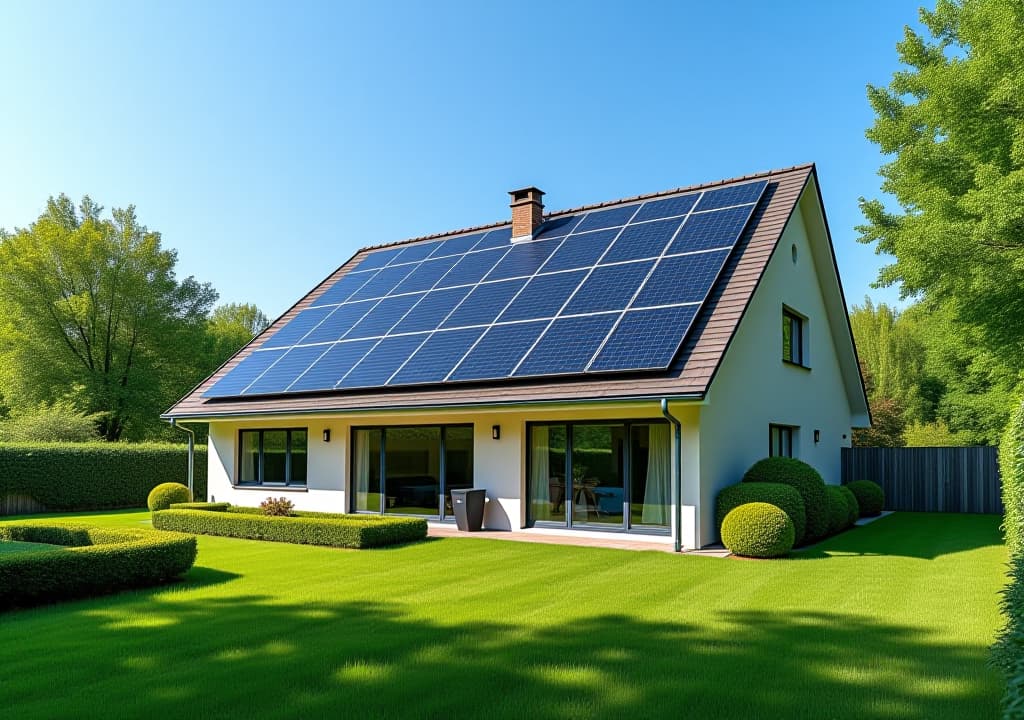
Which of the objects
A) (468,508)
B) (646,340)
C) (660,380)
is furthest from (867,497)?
(468,508)

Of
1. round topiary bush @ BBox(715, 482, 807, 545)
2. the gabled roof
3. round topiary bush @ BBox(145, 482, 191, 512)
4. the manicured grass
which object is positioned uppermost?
the gabled roof

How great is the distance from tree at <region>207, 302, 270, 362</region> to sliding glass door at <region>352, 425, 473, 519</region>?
3332 cm

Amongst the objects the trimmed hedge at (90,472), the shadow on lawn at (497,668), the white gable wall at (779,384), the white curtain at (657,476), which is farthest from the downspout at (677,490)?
the trimmed hedge at (90,472)

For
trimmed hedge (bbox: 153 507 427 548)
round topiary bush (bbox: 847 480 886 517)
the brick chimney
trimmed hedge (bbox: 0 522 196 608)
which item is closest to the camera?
trimmed hedge (bbox: 0 522 196 608)

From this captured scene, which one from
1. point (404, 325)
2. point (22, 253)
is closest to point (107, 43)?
point (404, 325)

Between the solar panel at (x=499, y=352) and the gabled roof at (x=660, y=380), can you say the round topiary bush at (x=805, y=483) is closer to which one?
the gabled roof at (x=660, y=380)

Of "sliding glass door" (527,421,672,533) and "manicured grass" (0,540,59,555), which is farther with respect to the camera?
"sliding glass door" (527,421,672,533)

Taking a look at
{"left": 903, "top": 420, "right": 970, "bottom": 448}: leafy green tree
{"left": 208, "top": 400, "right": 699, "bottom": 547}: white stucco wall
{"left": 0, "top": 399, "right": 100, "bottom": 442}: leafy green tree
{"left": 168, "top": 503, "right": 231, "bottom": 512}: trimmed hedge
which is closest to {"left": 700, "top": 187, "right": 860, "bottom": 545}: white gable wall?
{"left": 208, "top": 400, "right": 699, "bottom": 547}: white stucco wall

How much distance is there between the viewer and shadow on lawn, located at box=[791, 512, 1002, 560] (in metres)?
13.3

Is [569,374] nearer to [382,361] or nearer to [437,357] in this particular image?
[437,357]

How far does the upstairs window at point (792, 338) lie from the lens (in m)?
17.8

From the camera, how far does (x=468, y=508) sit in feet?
51.0

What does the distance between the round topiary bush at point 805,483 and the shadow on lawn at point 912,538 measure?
1.21 feet

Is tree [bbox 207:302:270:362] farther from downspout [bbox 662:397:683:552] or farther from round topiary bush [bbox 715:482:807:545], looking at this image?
round topiary bush [bbox 715:482:807:545]
